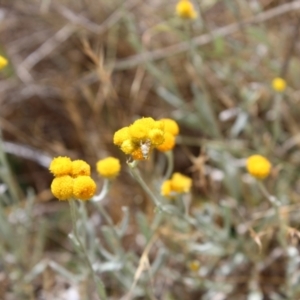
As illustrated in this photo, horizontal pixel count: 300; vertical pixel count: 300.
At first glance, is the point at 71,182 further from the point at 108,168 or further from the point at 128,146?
the point at 108,168

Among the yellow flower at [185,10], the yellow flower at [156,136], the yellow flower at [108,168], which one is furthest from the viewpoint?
the yellow flower at [185,10]

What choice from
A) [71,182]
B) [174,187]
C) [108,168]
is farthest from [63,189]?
[174,187]

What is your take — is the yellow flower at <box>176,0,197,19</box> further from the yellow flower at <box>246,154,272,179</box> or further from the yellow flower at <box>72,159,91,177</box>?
the yellow flower at <box>72,159,91,177</box>

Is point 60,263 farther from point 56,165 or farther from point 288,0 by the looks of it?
point 288,0

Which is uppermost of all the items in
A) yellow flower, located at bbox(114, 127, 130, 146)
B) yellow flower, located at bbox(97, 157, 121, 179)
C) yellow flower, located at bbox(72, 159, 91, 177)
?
yellow flower, located at bbox(97, 157, 121, 179)

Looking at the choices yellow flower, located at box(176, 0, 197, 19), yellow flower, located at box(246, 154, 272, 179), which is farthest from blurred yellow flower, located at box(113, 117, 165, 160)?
yellow flower, located at box(176, 0, 197, 19)

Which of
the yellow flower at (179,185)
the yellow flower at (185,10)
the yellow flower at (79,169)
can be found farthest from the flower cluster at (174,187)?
the yellow flower at (185,10)

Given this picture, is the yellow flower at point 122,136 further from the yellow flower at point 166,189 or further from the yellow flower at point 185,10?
the yellow flower at point 185,10

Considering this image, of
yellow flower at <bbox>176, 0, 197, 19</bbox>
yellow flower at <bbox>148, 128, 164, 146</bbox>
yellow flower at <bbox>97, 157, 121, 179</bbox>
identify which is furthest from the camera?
yellow flower at <bbox>176, 0, 197, 19</bbox>

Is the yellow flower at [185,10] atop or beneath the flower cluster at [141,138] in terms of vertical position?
atop
